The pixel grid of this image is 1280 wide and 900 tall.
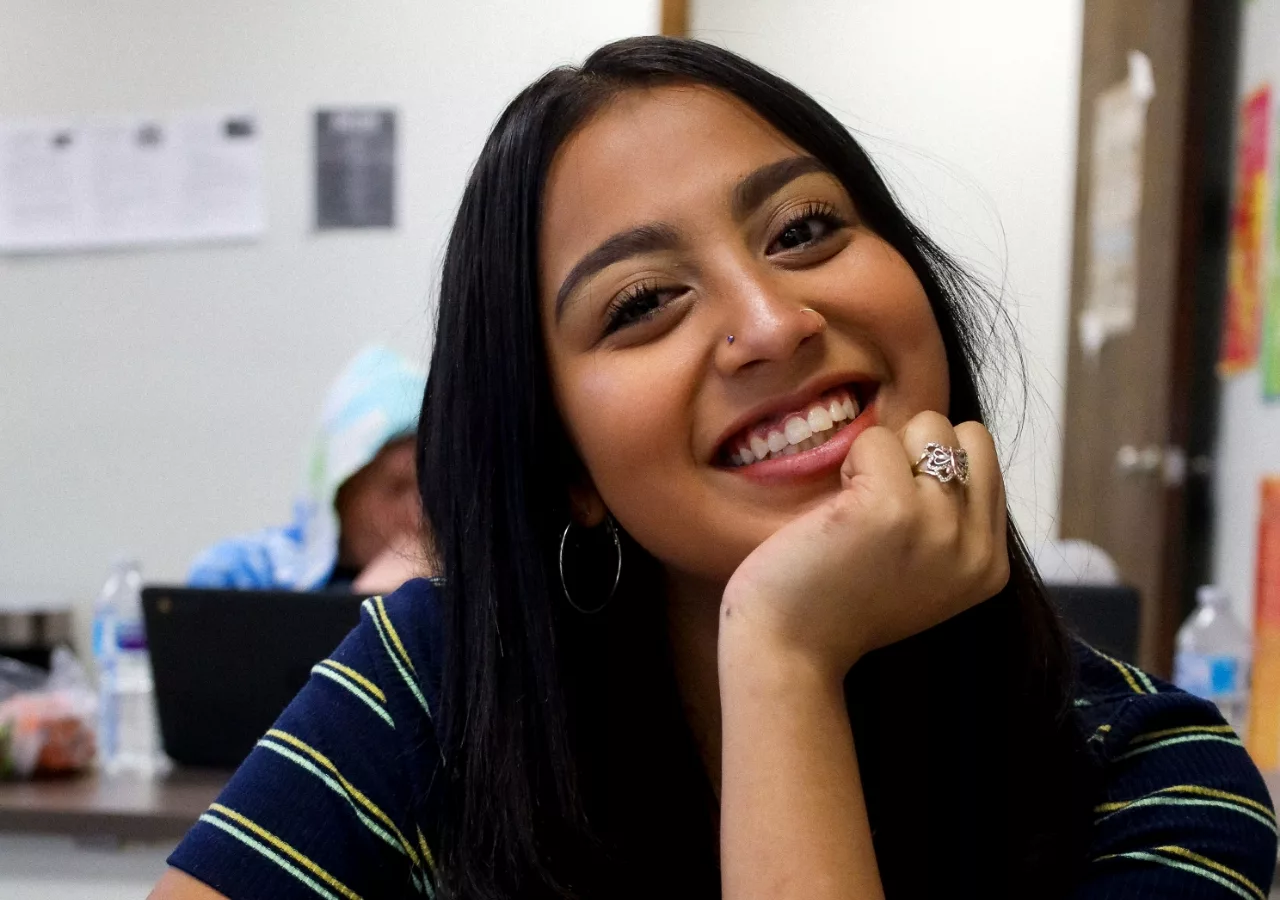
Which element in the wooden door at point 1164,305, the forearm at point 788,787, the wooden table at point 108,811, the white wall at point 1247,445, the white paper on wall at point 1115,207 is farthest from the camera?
the white paper on wall at point 1115,207

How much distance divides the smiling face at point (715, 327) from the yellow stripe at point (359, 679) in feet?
0.74

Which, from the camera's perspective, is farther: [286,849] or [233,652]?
[233,652]

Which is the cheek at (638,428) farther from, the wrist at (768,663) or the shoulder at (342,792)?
the shoulder at (342,792)

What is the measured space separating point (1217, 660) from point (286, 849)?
4.24ft

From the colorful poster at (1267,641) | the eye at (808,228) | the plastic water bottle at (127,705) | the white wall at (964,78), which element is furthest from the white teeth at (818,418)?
the white wall at (964,78)

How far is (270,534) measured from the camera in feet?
7.63

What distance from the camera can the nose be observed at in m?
0.85

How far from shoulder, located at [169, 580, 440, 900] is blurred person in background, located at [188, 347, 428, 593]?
1.16 meters

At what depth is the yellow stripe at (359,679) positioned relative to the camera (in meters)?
1.00

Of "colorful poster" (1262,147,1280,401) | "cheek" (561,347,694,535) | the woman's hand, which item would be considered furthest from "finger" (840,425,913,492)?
"colorful poster" (1262,147,1280,401)

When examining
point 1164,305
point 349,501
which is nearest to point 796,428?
point 349,501

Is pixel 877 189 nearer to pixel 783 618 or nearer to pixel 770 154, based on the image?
pixel 770 154

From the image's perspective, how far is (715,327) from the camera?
2.89 ft

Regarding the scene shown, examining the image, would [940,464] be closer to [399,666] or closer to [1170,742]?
[1170,742]
